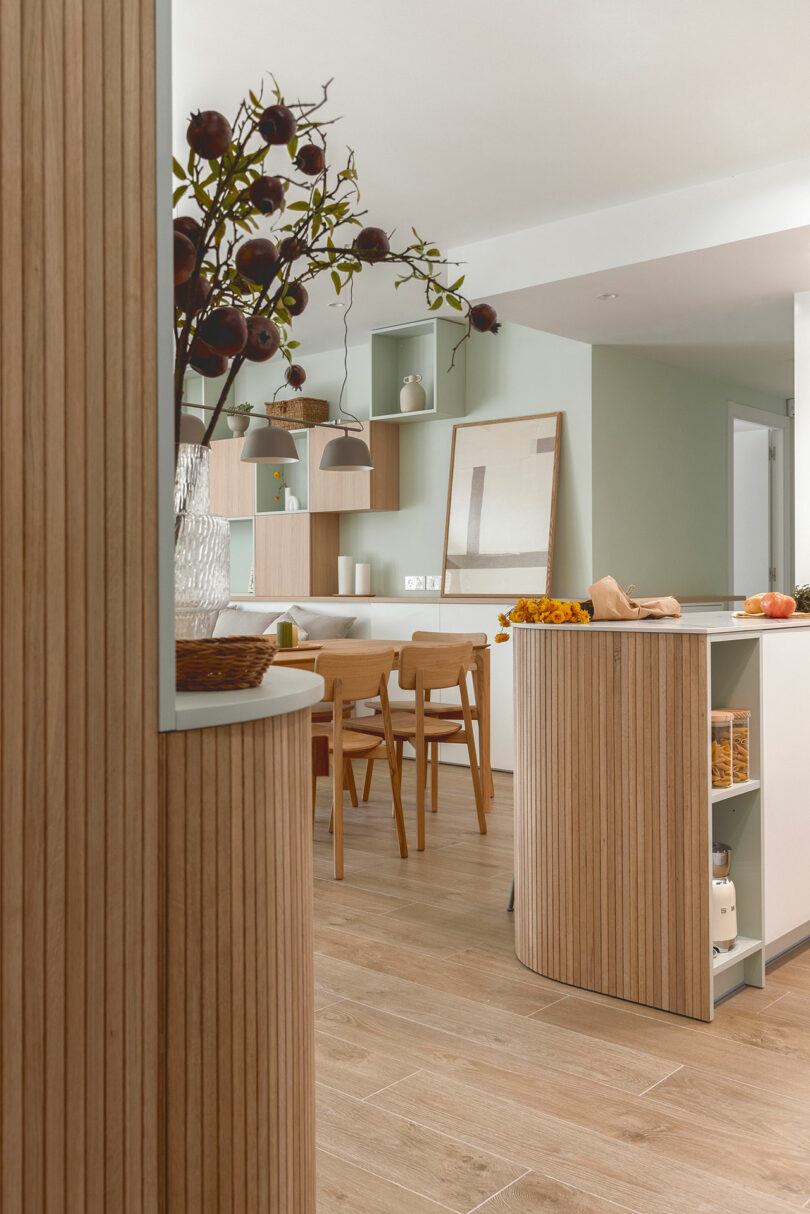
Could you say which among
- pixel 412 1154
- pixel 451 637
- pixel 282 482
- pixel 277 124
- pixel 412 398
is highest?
pixel 412 398

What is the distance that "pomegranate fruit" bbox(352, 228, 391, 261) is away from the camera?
1270 mm

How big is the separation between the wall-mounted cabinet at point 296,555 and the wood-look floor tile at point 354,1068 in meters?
4.96

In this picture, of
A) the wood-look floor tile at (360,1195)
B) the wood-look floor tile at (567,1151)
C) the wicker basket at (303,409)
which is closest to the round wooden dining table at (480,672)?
the wood-look floor tile at (567,1151)

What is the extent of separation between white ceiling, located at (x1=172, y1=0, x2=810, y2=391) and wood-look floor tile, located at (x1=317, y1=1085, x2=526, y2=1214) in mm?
2776

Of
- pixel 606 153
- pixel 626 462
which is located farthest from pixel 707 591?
pixel 606 153

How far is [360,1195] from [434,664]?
2649 mm

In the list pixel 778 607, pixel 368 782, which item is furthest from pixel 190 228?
pixel 368 782

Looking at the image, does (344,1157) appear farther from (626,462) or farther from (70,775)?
(626,462)

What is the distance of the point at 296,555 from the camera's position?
290 inches

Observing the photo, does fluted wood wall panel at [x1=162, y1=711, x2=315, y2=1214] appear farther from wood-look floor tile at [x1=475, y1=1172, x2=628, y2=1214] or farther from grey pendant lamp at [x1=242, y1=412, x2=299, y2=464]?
grey pendant lamp at [x1=242, y1=412, x2=299, y2=464]

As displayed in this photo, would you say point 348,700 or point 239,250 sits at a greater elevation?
point 239,250

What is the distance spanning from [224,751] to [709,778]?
5.95 feet

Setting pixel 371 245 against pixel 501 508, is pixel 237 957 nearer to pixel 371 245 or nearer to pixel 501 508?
pixel 371 245

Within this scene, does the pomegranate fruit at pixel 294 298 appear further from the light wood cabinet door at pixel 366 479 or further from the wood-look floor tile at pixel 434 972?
the light wood cabinet door at pixel 366 479
